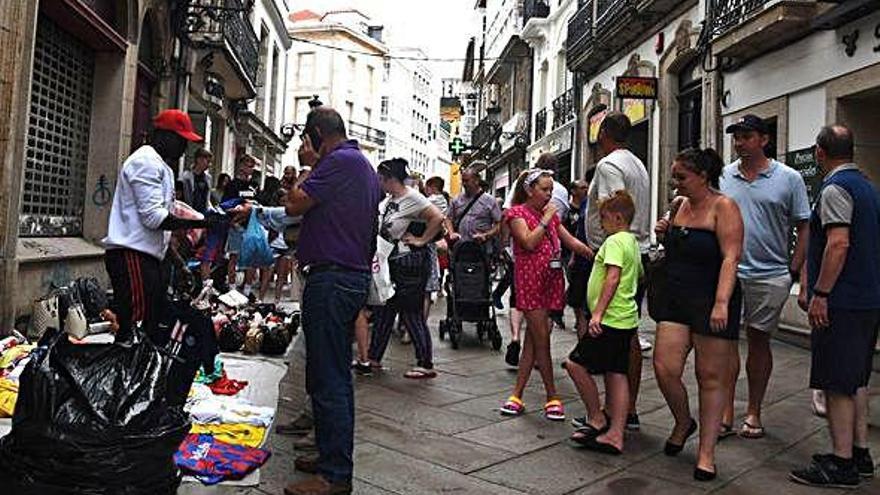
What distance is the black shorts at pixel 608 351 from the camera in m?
4.40

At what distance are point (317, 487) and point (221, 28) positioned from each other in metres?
11.2

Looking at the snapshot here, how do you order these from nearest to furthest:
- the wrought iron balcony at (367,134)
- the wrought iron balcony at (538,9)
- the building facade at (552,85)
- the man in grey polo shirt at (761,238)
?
the man in grey polo shirt at (761,238) < the building facade at (552,85) < the wrought iron balcony at (538,9) < the wrought iron balcony at (367,134)

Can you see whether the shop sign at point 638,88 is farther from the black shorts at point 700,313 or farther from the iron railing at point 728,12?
the black shorts at point 700,313

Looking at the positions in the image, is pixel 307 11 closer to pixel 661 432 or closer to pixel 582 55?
pixel 582 55

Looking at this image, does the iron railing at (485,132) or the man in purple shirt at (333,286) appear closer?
the man in purple shirt at (333,286)

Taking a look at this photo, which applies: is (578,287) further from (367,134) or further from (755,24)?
(367,134)

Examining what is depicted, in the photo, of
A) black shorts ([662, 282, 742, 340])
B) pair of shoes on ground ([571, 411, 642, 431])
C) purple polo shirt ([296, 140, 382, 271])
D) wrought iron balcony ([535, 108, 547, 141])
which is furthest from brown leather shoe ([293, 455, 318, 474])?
wrought iron balcony ([535, 108, 547, 141])

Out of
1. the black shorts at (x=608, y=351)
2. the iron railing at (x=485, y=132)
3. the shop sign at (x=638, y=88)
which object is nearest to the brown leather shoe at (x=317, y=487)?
the black shorts at (x=608, y=351)

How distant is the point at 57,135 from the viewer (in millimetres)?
7961

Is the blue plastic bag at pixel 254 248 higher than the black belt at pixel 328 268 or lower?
higher

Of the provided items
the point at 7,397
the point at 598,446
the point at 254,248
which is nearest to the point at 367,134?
the point at 254,248

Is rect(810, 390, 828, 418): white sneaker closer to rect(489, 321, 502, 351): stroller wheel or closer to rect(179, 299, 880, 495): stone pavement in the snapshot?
rect(179, 299, 880, 495): stone pavement

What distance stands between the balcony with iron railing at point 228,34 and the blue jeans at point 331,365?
30.2 feet

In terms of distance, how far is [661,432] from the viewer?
15.9 feet
